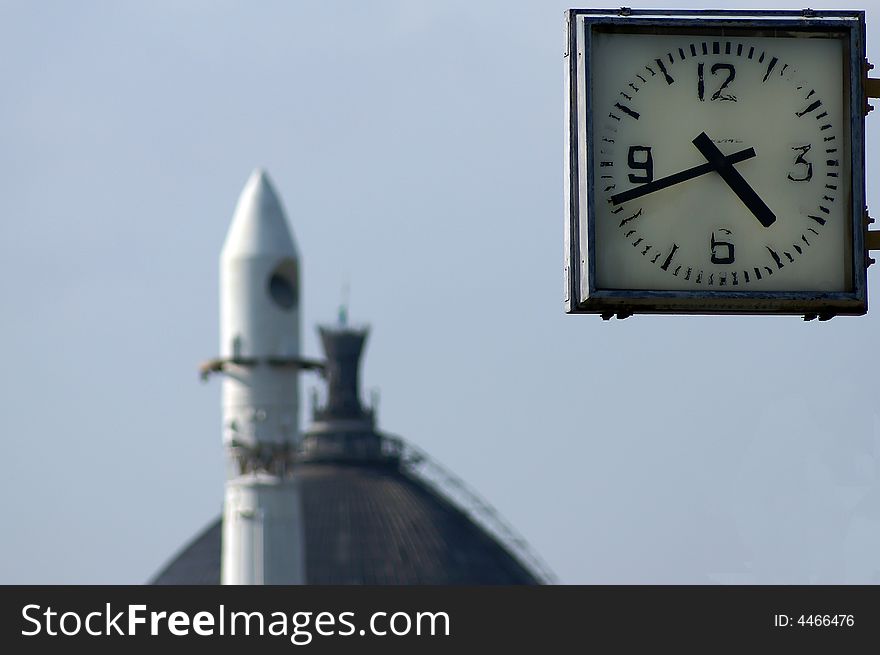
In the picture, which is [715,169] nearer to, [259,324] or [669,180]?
[669,180]

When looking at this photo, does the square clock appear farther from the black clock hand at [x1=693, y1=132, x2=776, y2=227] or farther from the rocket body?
the rocket body

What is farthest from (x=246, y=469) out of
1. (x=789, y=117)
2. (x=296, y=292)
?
(x=789, y=117)

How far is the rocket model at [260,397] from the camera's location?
13125 cm

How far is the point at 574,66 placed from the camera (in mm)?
14195

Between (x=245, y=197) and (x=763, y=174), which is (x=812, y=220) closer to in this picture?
(x=763, y=174)

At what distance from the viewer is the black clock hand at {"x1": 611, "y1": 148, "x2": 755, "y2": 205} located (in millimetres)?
14203

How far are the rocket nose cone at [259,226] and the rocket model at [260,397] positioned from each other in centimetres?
6

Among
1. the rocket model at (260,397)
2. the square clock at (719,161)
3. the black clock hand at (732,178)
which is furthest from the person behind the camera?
the rocket model at (260,397)

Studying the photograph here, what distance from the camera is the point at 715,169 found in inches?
563

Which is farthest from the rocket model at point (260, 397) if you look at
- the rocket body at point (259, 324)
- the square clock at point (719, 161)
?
the square clock at point (719, 161)

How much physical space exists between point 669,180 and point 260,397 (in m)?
118

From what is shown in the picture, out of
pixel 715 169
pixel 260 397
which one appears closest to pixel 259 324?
pixel 260 397

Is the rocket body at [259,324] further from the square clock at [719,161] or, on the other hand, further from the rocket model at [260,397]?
the square clock at [719,161]

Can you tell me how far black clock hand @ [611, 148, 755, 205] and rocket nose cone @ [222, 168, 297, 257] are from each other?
119170 mm
